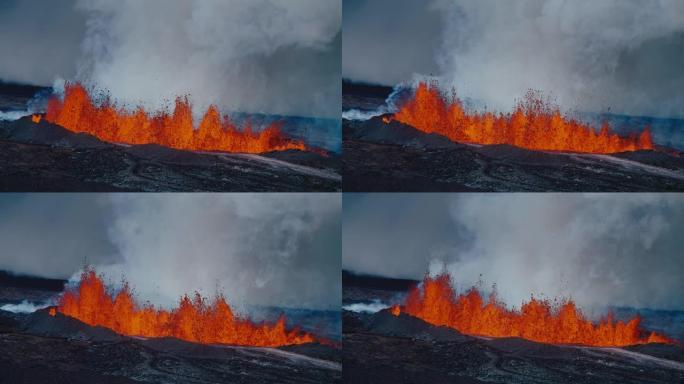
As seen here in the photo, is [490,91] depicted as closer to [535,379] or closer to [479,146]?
[479,146]

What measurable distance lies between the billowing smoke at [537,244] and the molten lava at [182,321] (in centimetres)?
65

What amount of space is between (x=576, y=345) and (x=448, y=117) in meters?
1.63

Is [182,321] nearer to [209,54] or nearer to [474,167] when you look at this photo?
[209,54]

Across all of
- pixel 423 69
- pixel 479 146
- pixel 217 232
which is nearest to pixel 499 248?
pixel 479 146

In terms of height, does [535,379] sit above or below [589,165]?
below

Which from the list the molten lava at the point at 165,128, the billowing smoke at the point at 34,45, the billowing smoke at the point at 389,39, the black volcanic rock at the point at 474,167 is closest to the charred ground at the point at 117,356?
the molten lava at the point at 165,128

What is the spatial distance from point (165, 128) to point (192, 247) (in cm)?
76

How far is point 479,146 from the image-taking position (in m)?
5.78

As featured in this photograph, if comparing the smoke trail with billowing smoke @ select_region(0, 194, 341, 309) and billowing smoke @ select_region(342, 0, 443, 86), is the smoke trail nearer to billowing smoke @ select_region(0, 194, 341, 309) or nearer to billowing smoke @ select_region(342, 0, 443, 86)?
billowing smoke @ select_region(342, 0, 443, 86)

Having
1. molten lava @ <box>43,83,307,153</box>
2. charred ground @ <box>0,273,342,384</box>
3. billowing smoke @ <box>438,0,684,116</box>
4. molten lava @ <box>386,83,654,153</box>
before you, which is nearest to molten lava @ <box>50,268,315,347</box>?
charred ground @ <box>0,273,342,384</box>

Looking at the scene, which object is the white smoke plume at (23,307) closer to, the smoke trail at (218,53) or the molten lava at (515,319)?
the smoke trail at (218,53)

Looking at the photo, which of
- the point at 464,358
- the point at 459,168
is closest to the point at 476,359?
the point at 464,358

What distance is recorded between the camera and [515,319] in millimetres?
5738

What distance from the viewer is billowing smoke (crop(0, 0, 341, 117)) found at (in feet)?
18.6
